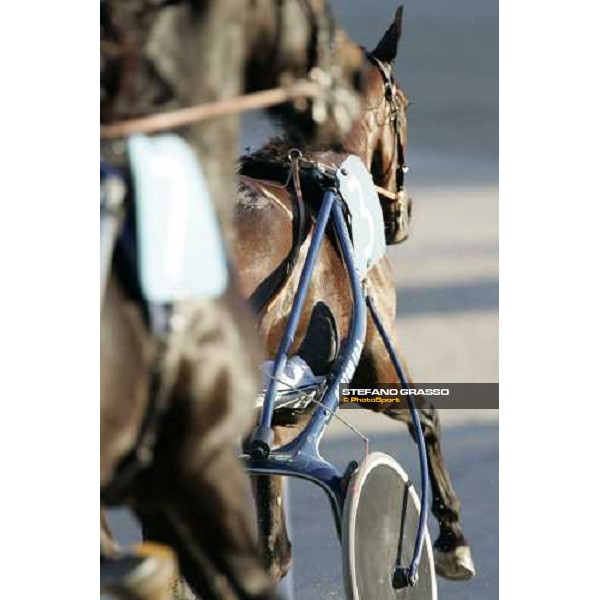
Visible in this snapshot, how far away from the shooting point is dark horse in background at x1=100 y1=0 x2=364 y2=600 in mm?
2377

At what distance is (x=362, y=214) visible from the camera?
3777mm

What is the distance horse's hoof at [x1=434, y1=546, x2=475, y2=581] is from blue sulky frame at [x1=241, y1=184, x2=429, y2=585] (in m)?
0.16

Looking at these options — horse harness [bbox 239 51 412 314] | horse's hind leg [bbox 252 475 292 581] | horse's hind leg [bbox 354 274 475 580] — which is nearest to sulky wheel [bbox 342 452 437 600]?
horse's hind leg [bbox 354 274 475 580]

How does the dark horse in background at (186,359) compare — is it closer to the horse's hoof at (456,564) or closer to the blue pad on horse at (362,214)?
the blue pad on horse at (362,214)

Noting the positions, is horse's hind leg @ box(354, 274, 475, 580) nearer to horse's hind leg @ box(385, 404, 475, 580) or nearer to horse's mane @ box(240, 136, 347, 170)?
horse's hind leg @ box(385, 404, 475, 580)

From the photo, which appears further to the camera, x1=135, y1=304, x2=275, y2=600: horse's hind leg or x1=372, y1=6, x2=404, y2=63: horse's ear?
x1=372, y1=6, x2=404, y2=63: horse's ear

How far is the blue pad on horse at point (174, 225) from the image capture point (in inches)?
94.0

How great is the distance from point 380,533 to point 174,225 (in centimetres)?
129

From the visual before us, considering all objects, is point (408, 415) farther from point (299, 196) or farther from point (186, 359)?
point (186, 359)

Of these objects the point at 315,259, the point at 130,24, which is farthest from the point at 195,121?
the point at 315,259

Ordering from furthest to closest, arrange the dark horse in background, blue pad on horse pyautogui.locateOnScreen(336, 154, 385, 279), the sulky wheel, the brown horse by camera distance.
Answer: blue pad on horse pyautogui.locateOnScreen(336, 154, 385, 279)
the brown horse
the sulky wheel
the dark horse in background
